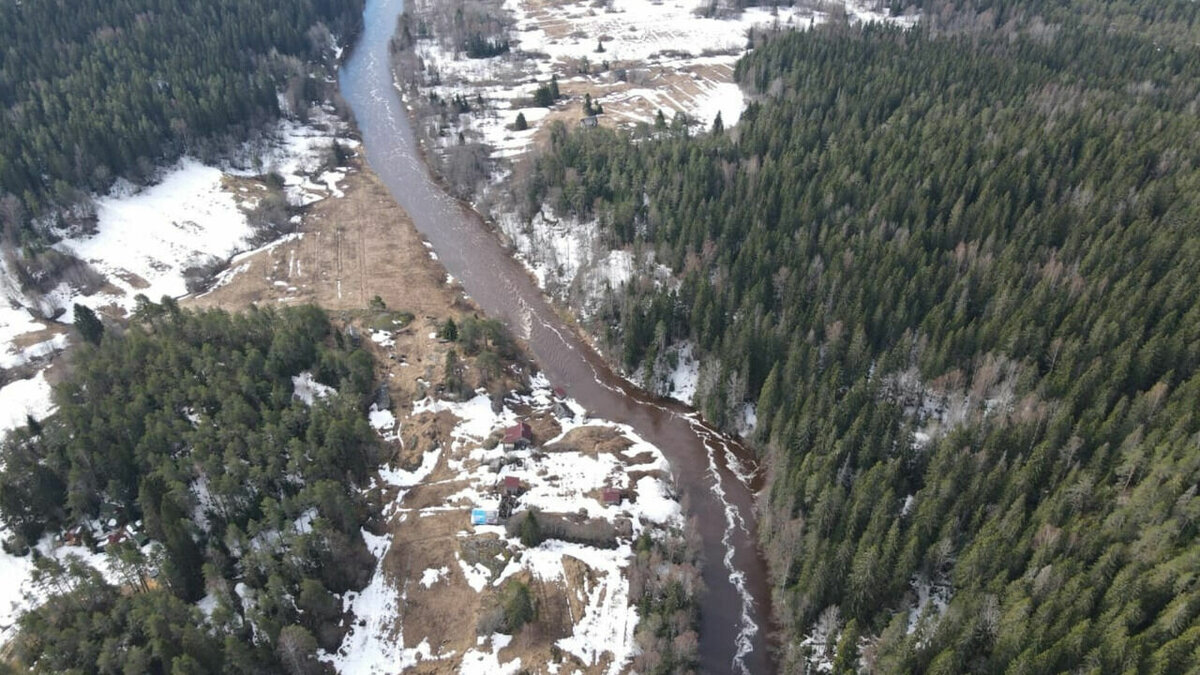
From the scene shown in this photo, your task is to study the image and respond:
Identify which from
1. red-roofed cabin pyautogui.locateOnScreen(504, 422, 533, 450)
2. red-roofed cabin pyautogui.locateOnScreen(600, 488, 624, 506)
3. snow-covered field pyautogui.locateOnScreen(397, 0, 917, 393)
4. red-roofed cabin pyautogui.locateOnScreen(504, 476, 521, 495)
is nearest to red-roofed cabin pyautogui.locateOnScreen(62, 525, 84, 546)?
red-roofed cabin pyautogui.locateOnScreen(504, 476, 521, 495)

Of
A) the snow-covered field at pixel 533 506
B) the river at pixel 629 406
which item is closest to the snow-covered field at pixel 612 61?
the river at pixel 629 406

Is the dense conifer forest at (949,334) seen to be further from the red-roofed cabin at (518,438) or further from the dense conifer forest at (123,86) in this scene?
the dense conifer forest at (123,86)

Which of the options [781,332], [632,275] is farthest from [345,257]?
[781,332]

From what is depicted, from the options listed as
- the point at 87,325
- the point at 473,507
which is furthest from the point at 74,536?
the point at 473,507

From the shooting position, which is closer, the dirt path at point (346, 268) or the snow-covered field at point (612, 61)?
the dirt path at point (346, 268)

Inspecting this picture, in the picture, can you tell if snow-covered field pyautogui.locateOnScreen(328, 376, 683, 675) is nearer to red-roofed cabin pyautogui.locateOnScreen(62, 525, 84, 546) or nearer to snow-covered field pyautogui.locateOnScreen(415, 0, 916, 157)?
red-roofed cabin pyautogui.locateOnScreen(62, 525, 84, 546)

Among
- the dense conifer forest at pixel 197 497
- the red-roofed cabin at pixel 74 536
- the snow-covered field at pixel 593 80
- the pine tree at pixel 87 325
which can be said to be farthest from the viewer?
the snow-covered field at pixel 593 80
